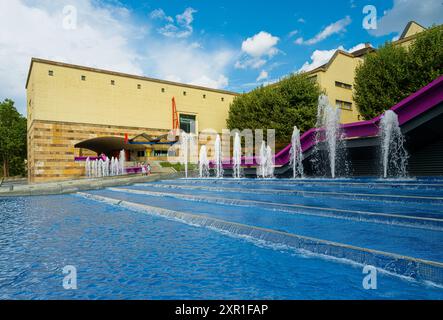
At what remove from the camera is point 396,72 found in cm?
1984

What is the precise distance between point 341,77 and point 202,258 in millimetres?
31537

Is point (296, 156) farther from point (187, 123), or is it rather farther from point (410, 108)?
point (187, 123)

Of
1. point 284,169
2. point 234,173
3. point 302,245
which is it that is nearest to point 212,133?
point 234,173

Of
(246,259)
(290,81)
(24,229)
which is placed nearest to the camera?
(246,259)

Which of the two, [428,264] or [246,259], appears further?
[246,259]

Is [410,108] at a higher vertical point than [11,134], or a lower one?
lower

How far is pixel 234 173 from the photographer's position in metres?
21.3

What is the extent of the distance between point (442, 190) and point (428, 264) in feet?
21.9

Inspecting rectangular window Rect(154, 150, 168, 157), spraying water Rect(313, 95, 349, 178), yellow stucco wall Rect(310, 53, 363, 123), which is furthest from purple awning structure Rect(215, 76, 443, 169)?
rectangular window Rect(154, 150, 168, 157)

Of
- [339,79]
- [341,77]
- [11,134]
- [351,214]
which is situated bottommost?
[351,214]

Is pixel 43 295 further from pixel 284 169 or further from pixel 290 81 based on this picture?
pixel 290 81

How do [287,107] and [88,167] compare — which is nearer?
[287,107]

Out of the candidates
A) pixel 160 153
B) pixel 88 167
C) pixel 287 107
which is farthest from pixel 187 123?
pixel 287 107

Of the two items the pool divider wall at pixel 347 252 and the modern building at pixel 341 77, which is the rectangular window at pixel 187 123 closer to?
the modern building at pixel 341 77
